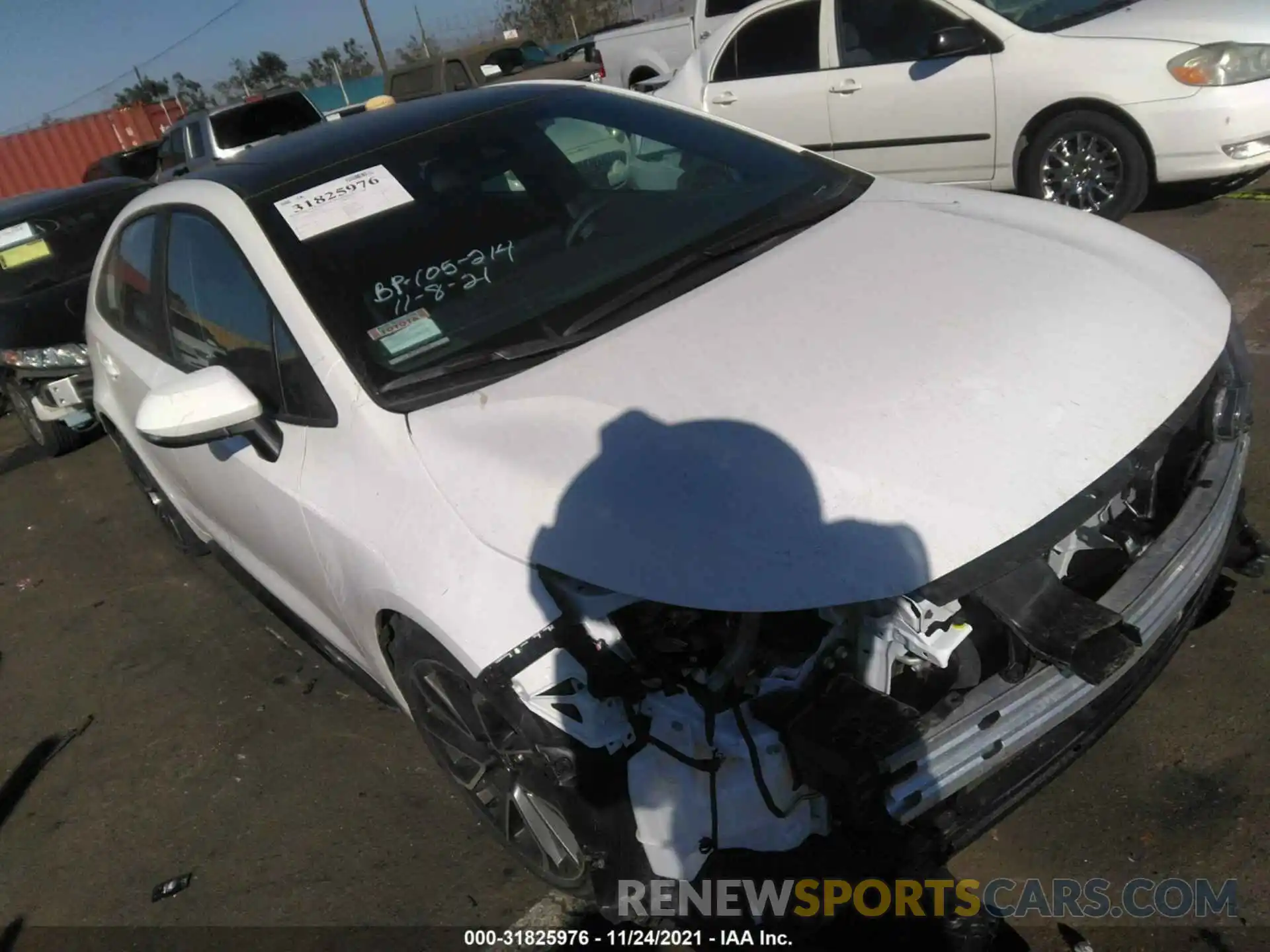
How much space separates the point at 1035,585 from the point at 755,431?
2.00ft

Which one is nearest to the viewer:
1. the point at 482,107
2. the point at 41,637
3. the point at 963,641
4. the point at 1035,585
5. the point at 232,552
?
the point at 1035,585

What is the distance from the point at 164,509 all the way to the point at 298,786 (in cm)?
189

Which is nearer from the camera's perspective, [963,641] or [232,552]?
[963,641]

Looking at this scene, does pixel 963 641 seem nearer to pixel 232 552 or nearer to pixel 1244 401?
pixel 1244 401

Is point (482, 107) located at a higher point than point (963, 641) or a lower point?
higher

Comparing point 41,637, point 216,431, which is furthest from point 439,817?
point 41,637

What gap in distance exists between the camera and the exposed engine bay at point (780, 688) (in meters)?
1.77

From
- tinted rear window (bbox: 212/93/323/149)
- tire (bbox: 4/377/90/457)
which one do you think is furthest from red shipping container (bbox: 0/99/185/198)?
tire (bbox: 4/377/90/457)

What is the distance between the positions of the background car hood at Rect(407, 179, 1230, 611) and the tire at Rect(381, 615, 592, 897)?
13.1 inches

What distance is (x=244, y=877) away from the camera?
2.70 meters

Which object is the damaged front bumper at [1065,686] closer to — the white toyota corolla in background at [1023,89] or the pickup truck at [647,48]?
the white toyota corolla in background at [1023,89]

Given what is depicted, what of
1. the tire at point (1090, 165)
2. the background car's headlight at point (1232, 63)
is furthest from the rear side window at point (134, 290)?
the background car's headlight at point (1232, 63)

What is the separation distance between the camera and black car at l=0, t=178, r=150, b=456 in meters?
5.72

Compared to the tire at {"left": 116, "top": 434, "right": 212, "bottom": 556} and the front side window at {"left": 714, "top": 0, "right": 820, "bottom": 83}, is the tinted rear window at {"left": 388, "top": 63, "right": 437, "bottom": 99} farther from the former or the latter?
the tire at {"left": 116, "top": 434, "right": 212, "bottom": 556}
